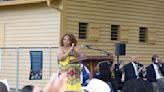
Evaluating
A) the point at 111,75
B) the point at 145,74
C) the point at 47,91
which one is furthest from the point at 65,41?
the point at 145,74

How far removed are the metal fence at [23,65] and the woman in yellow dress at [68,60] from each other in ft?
23.9

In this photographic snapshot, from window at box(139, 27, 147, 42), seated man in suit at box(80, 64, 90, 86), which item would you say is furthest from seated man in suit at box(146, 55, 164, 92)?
seated man in suit at box(80, 64, 90, 86)

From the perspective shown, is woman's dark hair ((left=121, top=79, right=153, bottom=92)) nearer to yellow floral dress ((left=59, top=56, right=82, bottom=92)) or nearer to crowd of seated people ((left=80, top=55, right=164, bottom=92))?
yellow floral dress ((left=59, top=56, right=82, bottom=92))

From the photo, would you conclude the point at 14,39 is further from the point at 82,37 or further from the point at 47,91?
the point at 47,91

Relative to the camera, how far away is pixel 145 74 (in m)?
14.1

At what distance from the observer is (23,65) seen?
1655 cm

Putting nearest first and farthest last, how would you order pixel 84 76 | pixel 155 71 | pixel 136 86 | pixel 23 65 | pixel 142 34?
pixel 136 86 < pixel 84 76 < pixel 155 71 < pixel 23 65 < pixel 142 34

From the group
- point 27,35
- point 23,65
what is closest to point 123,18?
point 27,35

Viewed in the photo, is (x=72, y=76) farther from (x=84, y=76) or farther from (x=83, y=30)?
(x=83, y=30)

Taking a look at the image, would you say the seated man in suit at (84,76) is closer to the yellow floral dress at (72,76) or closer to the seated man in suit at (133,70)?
the yellow floral dress at (72,76)

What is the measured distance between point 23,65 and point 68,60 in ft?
31.6

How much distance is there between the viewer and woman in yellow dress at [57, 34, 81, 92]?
704cm

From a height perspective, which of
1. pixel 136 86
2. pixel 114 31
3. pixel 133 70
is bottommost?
pixel 133 70

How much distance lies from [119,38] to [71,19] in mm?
2907
